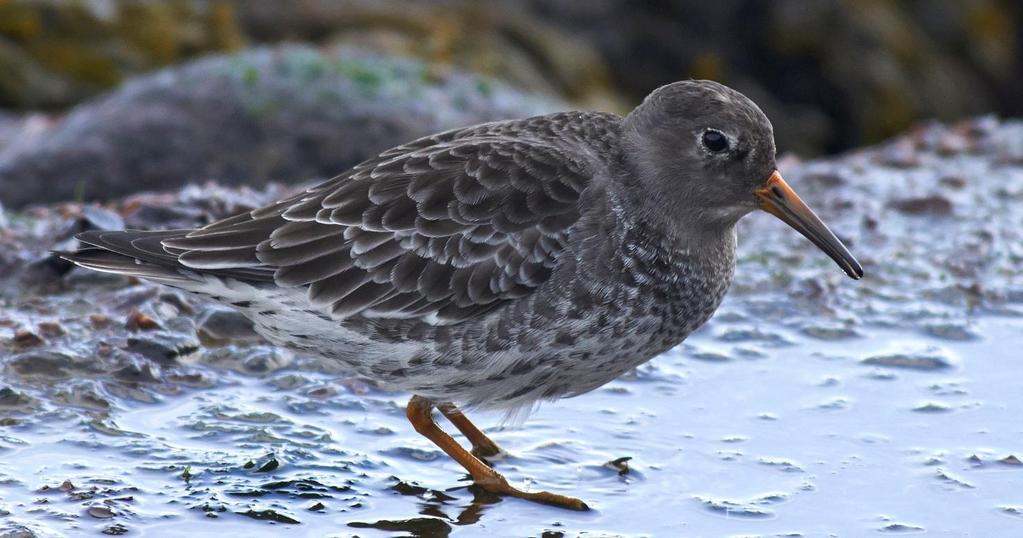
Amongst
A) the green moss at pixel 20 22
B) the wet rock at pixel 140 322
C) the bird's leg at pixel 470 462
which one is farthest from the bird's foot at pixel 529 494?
the green moss at pixel 20 22

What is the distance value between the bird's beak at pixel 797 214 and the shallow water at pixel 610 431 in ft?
3.44

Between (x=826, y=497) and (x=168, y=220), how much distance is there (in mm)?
5454

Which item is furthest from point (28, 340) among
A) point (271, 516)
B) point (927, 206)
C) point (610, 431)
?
point (927, 206)

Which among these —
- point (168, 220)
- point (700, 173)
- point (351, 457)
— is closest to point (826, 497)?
point (700, 173)

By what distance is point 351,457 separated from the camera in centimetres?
725

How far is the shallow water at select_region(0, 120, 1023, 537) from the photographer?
21.7 feet

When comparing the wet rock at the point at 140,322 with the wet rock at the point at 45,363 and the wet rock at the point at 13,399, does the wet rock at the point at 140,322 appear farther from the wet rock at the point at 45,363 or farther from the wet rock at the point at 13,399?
the wet rock at the point at 13,399

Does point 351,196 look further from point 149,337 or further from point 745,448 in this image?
point 745,448

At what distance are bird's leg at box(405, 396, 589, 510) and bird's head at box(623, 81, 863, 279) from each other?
165 cm

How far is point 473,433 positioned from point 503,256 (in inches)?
48.4

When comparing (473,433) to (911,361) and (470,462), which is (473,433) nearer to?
(470,462)

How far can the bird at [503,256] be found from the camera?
701cm

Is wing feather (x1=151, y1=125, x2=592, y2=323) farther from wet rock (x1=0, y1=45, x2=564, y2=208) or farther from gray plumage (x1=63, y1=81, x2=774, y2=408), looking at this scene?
wet rock (x1=0, y1=45, x2=564, y2=208)

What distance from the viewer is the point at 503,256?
280 inches
